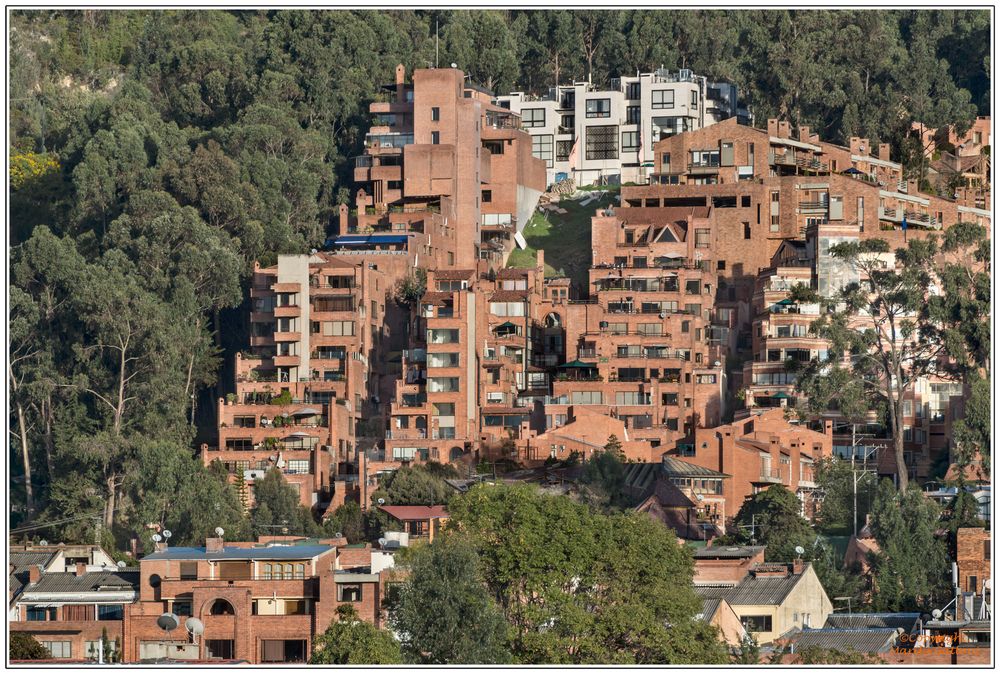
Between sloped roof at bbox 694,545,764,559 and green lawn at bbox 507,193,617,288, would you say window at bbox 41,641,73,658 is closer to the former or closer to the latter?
sloped roof at bbox 694,545,764,559

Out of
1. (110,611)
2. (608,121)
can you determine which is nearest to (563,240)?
(608,121)

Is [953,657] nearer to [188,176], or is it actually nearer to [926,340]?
[926,340]

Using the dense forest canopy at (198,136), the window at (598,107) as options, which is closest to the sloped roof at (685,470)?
the dense forest canopy at (198,136)

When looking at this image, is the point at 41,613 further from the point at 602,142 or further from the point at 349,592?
the point at 602,142

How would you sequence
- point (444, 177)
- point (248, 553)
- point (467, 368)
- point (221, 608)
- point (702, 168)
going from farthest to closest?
point (702, 168) → point (444, 177) → point (467, 368) → point (248, 553) → point (221, 608)

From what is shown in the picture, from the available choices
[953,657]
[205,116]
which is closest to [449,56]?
[205,116]
